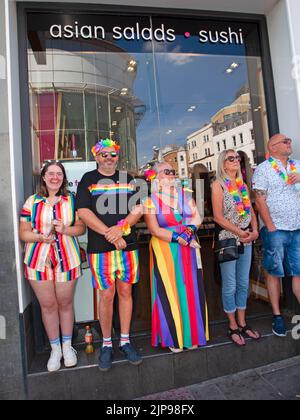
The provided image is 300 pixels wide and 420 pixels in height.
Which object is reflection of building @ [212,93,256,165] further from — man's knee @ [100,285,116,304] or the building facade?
man's knee @ [100,285,116,304]

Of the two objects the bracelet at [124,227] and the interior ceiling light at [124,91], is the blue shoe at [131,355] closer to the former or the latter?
the bracelet at [124,227]

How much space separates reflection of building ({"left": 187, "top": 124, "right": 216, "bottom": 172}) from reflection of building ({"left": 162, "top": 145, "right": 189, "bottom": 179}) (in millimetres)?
98

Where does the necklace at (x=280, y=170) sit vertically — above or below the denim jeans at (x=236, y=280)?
above

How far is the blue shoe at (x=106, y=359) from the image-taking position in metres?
2.52

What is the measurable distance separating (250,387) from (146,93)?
11.3ft

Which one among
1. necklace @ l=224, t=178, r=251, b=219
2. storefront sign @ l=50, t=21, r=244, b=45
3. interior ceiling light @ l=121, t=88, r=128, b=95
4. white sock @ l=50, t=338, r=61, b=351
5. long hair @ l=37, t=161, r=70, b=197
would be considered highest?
storefront sign @ l=50, t=21, r=244, b=45

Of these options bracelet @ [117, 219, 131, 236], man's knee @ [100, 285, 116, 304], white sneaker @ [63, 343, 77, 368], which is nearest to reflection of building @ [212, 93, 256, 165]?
bracelet @ [117, 219, 131, 236]

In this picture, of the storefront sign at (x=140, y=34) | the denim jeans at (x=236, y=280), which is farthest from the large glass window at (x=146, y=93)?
the denim jeans at (x=236, y=280)

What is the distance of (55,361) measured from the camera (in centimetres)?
254

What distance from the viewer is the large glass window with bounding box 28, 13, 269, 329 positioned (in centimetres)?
339

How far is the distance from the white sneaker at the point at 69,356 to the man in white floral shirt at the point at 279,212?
1908 millimetres

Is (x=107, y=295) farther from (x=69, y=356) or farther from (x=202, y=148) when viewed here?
(x=202, y=148)

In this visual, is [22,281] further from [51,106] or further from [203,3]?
[203,3]
